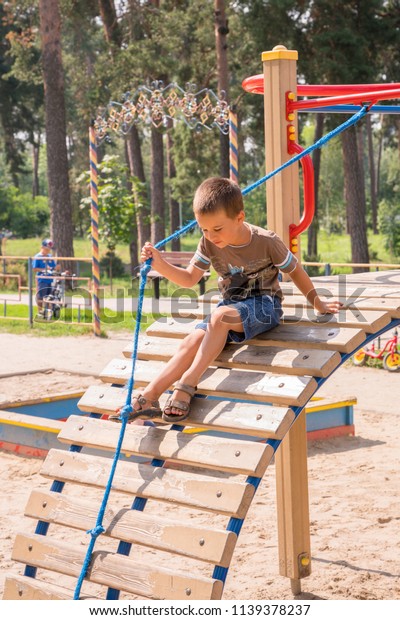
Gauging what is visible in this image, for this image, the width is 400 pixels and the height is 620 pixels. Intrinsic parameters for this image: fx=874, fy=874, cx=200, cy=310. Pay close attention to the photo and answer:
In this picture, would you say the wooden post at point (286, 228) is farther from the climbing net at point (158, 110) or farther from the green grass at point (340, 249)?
the green grass at point (340, 249)

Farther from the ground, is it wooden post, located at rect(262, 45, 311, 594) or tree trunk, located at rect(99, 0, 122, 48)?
tree trunk, located at rect(99, 0, 122, 48)

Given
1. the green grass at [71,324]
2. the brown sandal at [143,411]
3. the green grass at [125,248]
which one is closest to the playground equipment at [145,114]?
the green grass at [71,324]

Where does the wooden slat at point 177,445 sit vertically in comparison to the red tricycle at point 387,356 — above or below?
above

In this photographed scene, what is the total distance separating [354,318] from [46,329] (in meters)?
11.1

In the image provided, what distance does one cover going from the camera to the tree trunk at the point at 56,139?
18359 millimetres

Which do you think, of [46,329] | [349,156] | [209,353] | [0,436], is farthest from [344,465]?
[349,156]

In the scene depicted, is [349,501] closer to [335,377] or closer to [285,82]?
[285,82]

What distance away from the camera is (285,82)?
4855 mm

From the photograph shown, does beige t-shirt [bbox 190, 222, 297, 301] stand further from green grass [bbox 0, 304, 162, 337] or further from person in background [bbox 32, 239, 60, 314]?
person in background [bbox 32, 239, 60, 314]

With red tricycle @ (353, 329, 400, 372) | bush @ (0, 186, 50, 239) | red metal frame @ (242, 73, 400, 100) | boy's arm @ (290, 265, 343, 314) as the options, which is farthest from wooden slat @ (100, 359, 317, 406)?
bush @ (0, 186, 50, 239)

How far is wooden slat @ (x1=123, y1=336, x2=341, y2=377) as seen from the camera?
3.86 m

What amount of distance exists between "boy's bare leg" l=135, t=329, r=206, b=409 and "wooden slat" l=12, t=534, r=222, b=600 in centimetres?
74

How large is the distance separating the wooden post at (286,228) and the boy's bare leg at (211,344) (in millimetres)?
936

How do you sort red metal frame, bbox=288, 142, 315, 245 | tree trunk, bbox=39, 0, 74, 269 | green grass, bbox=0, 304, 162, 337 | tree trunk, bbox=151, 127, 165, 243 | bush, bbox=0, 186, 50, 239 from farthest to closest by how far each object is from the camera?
bush, bbox=0, 186, 50, 239 → tree trunk, bbox=151, 127, 165, 243 → tree trunk, bbox=39, 0, 74, 269 → green grass, bbox=0, 304, 162, 337 → red metal frame, bbox=288, 142, 315, 245
